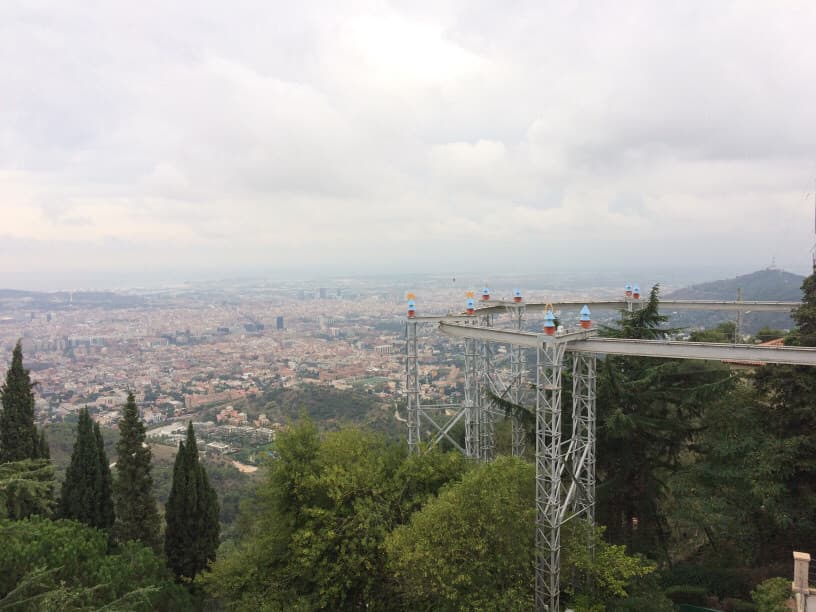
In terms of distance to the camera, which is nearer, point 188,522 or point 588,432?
point 588,432

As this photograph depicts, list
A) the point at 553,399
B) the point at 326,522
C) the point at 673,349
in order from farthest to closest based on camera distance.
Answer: the point at 326,522
the point at 673,349
the point at 553,399

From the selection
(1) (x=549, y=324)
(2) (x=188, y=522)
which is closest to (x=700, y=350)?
(1) (x=549, y=324)

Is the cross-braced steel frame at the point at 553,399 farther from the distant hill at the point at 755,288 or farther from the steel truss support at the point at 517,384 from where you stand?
the distant hill at the point at 755,288

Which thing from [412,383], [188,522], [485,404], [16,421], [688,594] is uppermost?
[412,383]

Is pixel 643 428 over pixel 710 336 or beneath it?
beneath

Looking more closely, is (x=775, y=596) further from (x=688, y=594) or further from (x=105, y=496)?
(x=105, y=496)

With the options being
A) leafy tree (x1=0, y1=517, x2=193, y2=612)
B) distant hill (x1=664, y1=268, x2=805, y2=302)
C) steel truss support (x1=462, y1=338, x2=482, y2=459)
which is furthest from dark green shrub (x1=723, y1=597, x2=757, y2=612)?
distant hill (x1=664, y1=268, x2=805, y2=302)

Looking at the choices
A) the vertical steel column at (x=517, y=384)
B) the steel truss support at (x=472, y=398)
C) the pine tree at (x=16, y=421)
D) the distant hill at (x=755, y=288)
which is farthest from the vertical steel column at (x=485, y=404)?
the distant hill at (x=755, y=288)

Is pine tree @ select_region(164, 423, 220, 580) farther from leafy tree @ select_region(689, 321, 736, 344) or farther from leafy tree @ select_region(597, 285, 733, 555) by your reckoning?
leafy tree @ select_region(689, 321, 736, 344)
